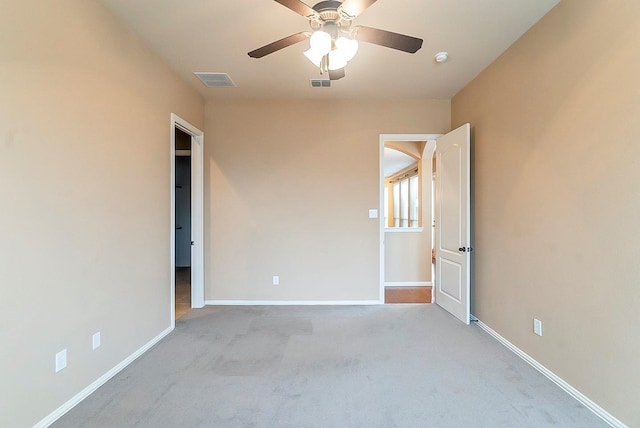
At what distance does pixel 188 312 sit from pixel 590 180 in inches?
161

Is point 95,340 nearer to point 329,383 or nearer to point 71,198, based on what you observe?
point 71,198

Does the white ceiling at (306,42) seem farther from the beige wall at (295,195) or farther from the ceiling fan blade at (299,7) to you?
the ceiling fan blade at (299,7)

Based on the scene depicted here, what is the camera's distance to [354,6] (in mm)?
1601

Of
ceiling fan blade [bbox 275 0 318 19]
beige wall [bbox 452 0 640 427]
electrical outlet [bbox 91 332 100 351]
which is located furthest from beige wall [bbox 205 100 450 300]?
ceiling fan blade [bbox 275 0 318 19]

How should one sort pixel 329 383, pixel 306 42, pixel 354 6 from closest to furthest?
pixel 354 6 → pixel 329 383 → pixel 306 42

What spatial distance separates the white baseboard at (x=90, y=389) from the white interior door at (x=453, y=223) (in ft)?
10.6

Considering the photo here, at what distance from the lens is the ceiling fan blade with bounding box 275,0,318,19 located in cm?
158

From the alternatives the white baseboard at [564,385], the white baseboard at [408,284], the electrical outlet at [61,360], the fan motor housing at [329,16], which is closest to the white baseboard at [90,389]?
the electrical outlet at [61,360]

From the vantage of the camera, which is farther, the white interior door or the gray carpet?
the white interior door

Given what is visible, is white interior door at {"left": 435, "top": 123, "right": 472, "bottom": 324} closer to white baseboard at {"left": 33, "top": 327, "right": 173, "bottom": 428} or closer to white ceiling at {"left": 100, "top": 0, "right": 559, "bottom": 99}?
white ceiling at {"left": 100, "top": 0, "right": 559, "bottom": 99}

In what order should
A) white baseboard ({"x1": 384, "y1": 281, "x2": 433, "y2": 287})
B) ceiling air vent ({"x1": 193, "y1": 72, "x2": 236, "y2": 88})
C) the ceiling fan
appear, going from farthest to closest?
white baseboard ({"x1": 384, "y1": 281, "x2": 433, "y2": 287}), ceiling air vent ({"x1": 193, "y1": 72, "x2": 236, "y2": 88}), the ceiling fan

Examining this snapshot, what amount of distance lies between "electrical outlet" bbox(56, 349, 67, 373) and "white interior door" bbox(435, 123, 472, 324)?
349 cm

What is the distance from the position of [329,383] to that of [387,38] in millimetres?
2358

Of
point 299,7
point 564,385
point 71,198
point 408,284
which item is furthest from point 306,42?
point 408,284
